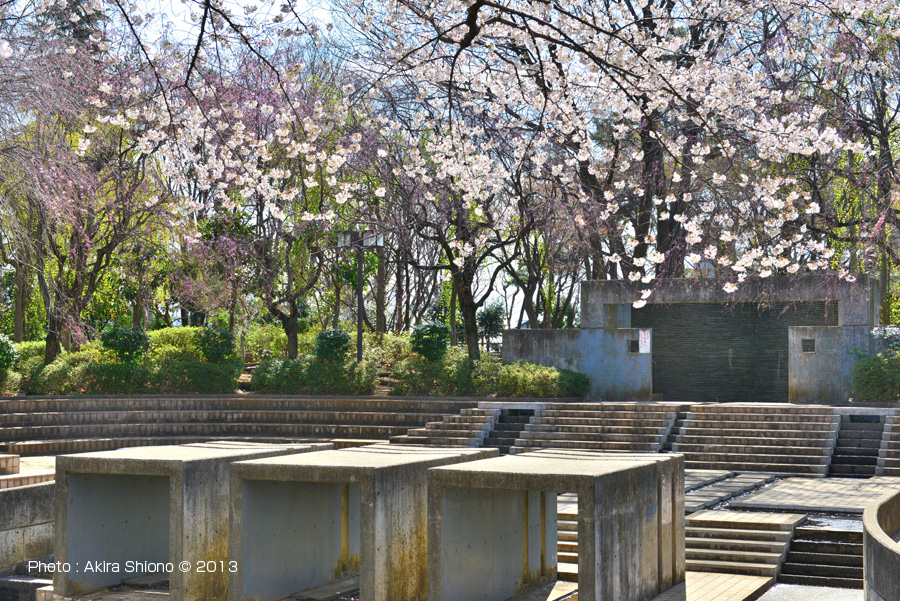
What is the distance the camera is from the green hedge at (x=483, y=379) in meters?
20.3

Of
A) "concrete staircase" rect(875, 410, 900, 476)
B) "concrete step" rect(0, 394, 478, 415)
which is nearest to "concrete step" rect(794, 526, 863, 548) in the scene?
"concrete staircase" rect(875, 410, 900, 476)

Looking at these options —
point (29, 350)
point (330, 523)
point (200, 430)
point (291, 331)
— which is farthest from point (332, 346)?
point (330, 523)

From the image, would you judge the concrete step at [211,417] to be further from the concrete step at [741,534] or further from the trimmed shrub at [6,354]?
the concrete step at [741,534]

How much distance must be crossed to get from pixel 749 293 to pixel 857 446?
5.64m

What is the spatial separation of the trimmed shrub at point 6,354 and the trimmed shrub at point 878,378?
18.4 m

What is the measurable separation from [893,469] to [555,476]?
9.77 meters

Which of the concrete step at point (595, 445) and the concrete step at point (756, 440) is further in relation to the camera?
the concrete step at point (595, 445)

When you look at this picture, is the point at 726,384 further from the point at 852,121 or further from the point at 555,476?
the point at 555,476

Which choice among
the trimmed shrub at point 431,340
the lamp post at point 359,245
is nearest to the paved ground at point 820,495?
the trimmed shrub at point 431,340

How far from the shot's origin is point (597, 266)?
25.5 m

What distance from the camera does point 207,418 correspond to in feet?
64.7

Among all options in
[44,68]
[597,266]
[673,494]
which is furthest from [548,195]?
[673,494]

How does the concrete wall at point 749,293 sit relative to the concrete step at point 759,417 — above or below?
above

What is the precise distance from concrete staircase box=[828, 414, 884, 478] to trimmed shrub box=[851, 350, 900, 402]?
1.63m
